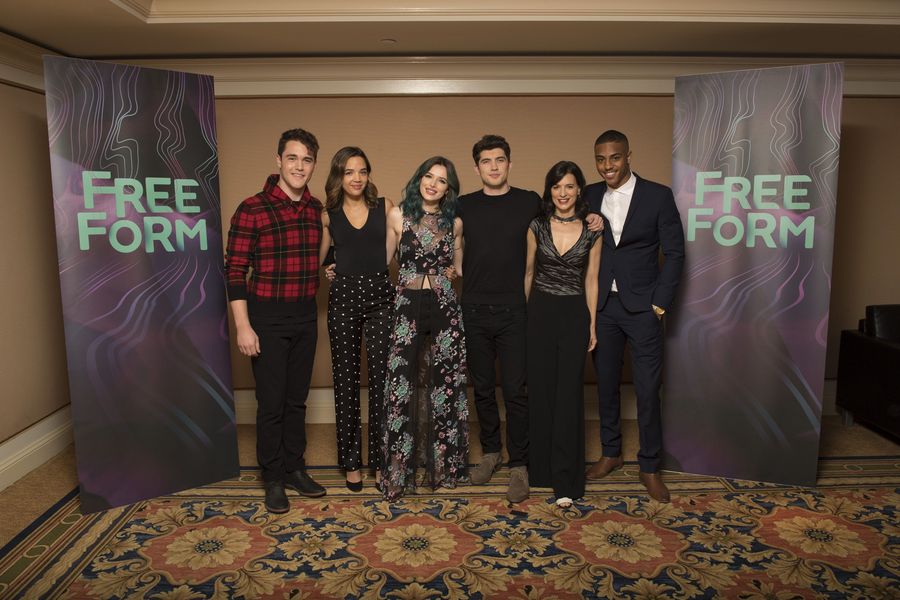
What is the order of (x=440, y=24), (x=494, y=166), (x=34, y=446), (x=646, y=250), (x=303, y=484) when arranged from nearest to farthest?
(x=494, y=166), (x=646, y=250), (x=303, y=484), (x=440, y=24), (x=34, y=446)

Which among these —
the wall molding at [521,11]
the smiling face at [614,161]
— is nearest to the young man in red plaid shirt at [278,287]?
the wall molding at [521,11]

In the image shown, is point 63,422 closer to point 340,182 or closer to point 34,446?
point 34,446

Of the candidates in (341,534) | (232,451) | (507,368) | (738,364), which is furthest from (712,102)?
(232,451)

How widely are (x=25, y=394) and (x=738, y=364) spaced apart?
405 cm

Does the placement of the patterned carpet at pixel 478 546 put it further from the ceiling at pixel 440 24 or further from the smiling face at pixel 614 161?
the ceiling at pixel 440 24

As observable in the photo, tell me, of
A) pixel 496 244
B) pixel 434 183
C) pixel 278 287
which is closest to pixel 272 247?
pixel 278 287

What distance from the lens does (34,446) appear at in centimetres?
390

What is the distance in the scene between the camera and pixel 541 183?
463 centimetres

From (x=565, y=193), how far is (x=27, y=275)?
10.4ft

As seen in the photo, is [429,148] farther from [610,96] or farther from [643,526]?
[643,526]

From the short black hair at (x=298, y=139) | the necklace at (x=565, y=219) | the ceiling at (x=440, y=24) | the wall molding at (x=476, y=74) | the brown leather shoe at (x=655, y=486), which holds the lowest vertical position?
the brown leather shoe at (x=655, y=486)

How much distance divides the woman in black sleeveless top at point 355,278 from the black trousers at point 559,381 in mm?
753

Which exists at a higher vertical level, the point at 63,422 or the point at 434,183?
the point at 434,183

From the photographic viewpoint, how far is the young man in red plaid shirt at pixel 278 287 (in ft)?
10.3
